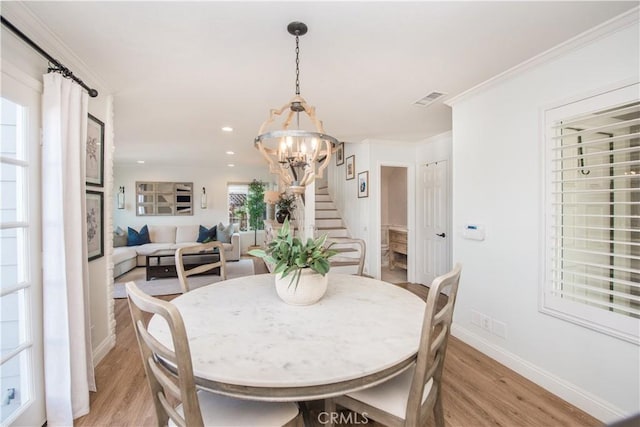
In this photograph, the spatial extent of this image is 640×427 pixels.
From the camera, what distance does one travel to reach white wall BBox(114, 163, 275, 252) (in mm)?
7555

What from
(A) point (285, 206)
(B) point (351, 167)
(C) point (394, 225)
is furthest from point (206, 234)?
(C) point (394, 225)

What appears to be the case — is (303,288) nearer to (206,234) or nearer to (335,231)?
(335,231)

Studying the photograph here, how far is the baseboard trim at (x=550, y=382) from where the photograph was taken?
5.64 ft

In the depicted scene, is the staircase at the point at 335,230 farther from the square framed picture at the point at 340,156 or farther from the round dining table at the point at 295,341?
the round dining table at the point at 295,341

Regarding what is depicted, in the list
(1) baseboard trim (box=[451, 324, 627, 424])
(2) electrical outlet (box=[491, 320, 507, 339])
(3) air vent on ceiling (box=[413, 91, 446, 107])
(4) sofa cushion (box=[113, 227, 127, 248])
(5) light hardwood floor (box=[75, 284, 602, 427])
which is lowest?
(5) light hardwood floor (box=[75, 284, 602, 427])

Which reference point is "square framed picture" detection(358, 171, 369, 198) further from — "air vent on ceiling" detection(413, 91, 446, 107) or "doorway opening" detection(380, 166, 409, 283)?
"air vent on ceiling" detection(413, 91, 446, 107)

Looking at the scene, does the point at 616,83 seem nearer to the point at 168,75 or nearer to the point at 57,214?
the point at 168,75

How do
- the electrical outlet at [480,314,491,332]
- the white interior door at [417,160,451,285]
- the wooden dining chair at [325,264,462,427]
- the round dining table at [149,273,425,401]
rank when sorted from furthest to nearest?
the white interior door at [417,160,451,285] < the electrical outlet at [480,314,491,332] < the wooden dining chair at [325,264,462,427] < the round dining table at [149,273,425,401]

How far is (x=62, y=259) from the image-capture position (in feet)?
5.49

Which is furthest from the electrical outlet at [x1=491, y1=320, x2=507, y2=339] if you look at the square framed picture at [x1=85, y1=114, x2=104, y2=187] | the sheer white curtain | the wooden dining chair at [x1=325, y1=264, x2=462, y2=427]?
the square framed picture at [x1=85, y1=114, x2=104, y2=187]

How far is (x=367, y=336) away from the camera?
1.21 metres

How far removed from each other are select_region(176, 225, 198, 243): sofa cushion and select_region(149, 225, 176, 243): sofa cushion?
0.48 ft

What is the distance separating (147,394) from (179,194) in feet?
21.9

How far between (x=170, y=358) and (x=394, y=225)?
573 cm
